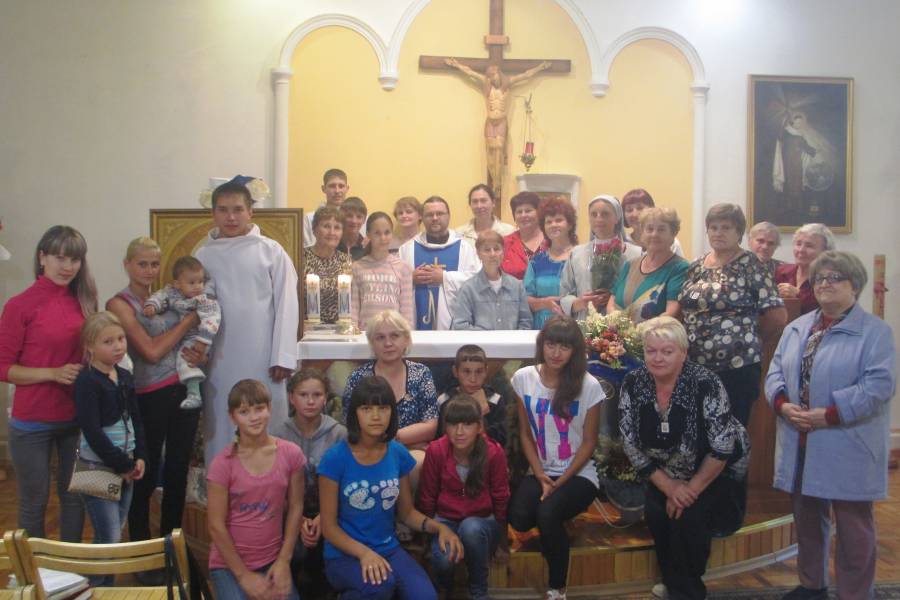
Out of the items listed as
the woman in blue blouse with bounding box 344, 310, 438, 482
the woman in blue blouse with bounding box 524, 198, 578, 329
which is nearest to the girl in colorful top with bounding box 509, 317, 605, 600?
the woman in blue blouse with bounding box 344, 310, 438, 482

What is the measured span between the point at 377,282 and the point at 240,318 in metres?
0.93

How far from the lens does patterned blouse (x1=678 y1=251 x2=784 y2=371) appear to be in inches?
143

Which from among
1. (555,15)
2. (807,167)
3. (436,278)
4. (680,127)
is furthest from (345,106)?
(807,167)

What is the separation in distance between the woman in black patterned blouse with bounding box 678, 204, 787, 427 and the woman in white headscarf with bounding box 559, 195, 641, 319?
50 centimetres

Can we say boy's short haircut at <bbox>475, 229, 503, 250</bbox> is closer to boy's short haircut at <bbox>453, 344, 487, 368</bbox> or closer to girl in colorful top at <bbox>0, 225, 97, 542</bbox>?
boy's short haircut at <bbox>453, 344, 487, 368</bbox>

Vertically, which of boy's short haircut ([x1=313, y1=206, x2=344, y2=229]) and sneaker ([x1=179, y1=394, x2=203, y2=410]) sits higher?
boy's short haircut ([x1=313, y1=206, x2=344, y2=229])

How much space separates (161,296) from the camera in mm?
3521

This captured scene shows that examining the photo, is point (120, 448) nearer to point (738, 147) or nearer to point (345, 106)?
point (345, 106)

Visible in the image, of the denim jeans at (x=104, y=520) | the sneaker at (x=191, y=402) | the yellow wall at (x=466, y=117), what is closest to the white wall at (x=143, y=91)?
the yellow wall at (x=466, y=117)

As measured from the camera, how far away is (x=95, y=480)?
304cm

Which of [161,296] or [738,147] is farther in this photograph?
[738,147]

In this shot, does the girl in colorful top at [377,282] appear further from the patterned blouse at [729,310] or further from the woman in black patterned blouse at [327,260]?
the patterned blouse at [729,310]

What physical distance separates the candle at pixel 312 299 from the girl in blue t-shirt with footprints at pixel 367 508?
3.34 feet

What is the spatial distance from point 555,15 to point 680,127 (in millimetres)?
1285
